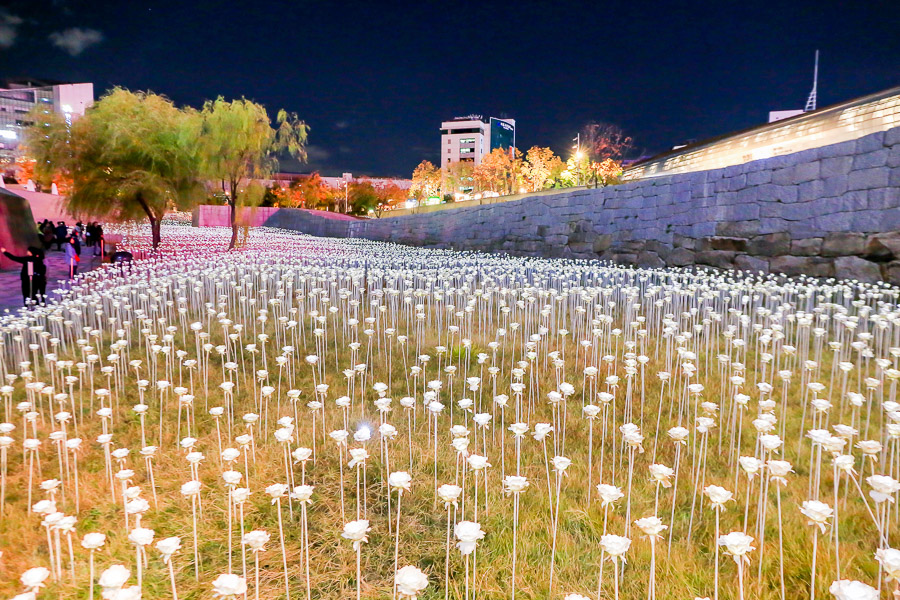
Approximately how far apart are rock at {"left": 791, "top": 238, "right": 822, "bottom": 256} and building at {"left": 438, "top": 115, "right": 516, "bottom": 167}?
16499 centimetres

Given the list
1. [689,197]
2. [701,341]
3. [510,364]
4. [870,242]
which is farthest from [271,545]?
[689,197]

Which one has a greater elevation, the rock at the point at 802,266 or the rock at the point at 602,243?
the rock at the point at 602,243

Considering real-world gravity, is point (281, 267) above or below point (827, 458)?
above

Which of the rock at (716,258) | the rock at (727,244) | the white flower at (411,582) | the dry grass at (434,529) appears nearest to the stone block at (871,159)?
the rock at (727,244)

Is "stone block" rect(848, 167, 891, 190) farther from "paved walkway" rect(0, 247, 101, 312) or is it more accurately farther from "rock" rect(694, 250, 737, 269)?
"paved walkway" rect(0, 247, 101, 312)

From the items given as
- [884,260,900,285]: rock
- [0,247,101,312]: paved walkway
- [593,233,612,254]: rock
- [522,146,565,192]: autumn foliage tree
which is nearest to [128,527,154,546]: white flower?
[0,247,101,312]: paved walkway

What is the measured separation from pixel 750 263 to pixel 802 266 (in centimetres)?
131

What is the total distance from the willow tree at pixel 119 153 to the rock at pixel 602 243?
17561 mm

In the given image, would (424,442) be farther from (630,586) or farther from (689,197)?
(689,197)

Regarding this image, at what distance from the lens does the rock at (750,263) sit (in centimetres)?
1154

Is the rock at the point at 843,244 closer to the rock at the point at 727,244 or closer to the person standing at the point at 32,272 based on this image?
the rock at the point at 727,244

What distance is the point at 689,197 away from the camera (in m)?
13.8

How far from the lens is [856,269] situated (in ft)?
31.4

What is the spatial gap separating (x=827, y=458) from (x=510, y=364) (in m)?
3.48
